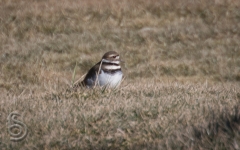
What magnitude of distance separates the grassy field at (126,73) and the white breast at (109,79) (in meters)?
0.12

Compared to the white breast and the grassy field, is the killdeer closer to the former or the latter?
the white breast

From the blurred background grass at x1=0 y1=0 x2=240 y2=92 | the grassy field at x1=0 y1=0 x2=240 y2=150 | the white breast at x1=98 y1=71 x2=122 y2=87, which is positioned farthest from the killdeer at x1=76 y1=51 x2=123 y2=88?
the blurred background grass at x1=0 y1=0 x2=240 y2=92

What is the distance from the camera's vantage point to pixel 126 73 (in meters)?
13.8

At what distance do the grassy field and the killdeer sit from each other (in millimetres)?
178

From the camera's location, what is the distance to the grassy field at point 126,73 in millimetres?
4629

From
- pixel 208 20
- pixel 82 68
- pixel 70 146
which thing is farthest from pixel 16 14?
pixel 70 146

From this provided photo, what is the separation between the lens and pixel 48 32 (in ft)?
54.6

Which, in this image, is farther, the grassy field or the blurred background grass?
the blurred background grass

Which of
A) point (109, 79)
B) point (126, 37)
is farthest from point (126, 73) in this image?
point (109, 79)

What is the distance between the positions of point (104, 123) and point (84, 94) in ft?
4.43

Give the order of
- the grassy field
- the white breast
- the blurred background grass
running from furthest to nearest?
1. the blurred background grass
2. the white breast
3. the grassy field

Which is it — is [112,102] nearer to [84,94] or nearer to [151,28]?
[84,94]

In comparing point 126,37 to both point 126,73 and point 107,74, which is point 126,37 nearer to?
point 126,73

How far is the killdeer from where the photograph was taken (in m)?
7.07
